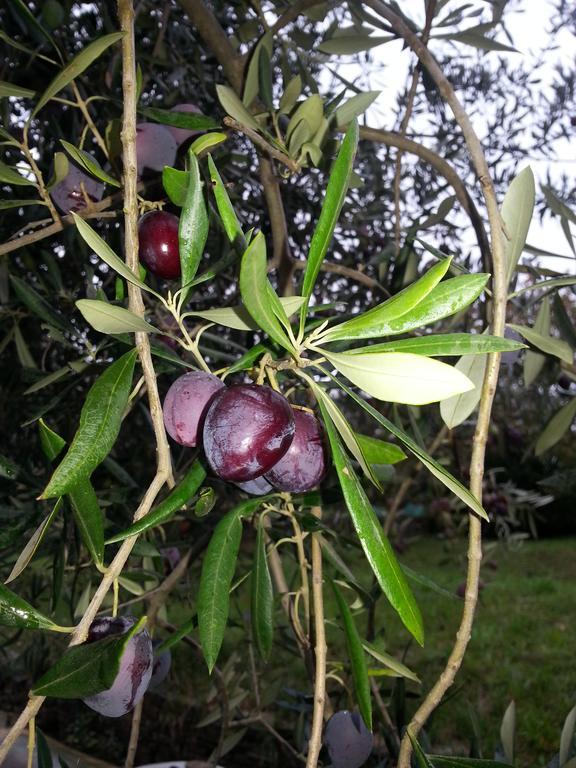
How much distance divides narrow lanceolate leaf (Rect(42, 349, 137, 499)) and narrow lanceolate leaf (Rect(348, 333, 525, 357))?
0.69 feet

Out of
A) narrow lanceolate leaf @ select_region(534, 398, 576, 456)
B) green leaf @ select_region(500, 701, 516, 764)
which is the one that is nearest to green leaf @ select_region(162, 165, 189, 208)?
narrow lanceolate leaf @ select_region(534, 398, 576, 456)

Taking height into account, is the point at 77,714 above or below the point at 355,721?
below

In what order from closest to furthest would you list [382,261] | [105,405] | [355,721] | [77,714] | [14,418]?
[105,405]
[355,721]
[382,261]
[14,418]
[77,714]

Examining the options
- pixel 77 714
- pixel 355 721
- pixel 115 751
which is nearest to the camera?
pixel 355 721

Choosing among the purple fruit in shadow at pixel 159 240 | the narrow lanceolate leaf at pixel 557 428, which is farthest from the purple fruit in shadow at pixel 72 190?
the narrow lanceolate leaf at pixel 557 428

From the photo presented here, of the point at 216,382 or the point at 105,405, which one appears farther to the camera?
the point at 216,382

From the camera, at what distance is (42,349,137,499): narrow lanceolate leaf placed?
0.51 metres

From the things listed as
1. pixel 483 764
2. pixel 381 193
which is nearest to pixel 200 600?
pixel 483 764

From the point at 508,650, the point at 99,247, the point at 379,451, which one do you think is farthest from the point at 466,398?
the point at 508,650

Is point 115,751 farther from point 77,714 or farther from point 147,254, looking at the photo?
point 147,254

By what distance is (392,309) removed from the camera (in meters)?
0.50

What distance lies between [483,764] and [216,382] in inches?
22.4

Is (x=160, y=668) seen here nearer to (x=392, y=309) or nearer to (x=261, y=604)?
(x=261, y=604)

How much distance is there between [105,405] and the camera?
0.56 m
